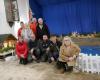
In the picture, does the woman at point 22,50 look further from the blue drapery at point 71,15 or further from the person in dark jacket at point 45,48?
the blue drapery at point 71,15

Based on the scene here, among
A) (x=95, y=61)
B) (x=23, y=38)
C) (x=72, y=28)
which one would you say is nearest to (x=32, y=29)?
(x=23, y=38)

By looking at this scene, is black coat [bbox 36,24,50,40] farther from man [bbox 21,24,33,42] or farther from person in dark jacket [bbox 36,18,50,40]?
man [bbox 21,24,33,42]

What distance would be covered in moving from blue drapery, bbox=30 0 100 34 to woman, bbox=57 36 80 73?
308 centimetres

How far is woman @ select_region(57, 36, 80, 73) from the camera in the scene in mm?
6602

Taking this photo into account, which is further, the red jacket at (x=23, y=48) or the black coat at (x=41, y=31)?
the black coat at (x=41, y=31)

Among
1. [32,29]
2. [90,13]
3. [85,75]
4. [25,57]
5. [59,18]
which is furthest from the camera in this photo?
[59,18]

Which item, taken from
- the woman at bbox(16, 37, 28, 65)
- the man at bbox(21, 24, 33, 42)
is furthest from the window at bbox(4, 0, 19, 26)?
the woman at bbox(16, 37, 28, 65)

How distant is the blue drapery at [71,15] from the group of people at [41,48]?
1.69 m

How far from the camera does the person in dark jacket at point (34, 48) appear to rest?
27.0 ft

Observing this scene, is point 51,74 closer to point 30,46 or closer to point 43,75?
point 43,75

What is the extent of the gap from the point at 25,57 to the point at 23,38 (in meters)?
0.84

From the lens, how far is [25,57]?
8148 mm

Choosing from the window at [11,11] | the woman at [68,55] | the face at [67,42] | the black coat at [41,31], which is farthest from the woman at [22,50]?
the window at [11,11]

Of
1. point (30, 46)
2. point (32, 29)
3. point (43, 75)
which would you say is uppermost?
point (32, 29)
